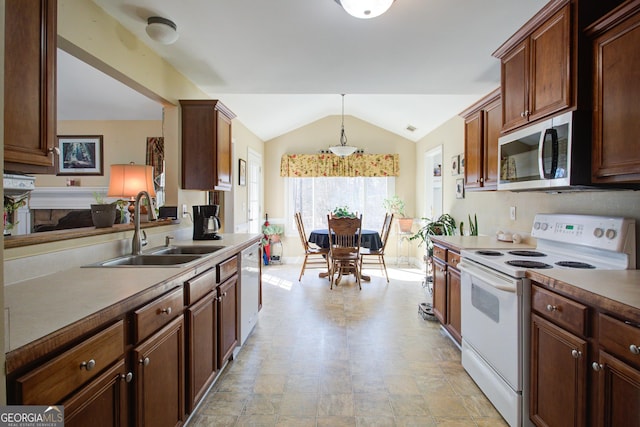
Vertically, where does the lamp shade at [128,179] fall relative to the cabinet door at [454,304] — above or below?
above

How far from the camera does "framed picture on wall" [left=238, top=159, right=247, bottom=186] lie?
4.90m

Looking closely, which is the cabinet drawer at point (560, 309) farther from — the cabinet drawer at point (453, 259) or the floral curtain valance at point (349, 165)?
the floral curtain valance at point (349, 165)

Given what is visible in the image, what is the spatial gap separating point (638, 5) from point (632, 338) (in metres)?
1.31

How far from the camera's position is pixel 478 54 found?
2598 mm

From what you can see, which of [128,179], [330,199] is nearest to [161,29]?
[128,179]

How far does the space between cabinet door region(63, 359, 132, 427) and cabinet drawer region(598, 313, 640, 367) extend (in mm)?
1696

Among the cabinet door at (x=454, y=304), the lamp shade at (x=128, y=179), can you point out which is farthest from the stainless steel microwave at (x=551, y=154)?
the lamp shade at (x=128, y=179)

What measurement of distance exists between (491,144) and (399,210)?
12.4ft

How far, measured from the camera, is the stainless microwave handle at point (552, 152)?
5.74 feet

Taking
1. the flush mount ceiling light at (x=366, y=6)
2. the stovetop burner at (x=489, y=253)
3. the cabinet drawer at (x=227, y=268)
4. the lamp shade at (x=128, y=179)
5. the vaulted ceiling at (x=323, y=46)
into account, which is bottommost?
the cabinet drawer at (x=227, y=268)

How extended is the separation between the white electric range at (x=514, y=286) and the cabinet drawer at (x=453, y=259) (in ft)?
0.65

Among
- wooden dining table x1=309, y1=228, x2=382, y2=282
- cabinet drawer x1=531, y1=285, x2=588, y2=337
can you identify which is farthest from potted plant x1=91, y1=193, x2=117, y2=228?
wooden dining table x1=309, y1=228, x2=382, y2=282

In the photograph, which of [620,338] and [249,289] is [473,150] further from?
[249,289]

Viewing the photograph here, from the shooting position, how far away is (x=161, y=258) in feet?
7.03
